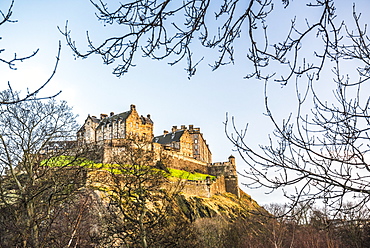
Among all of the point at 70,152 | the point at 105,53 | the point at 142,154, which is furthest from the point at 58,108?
the point at 105,53

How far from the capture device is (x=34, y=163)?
12266mm

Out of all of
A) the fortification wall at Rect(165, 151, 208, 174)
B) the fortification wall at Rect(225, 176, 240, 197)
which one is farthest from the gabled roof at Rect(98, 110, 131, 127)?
the fortification wall at Rect(225, 176, 240, 197)

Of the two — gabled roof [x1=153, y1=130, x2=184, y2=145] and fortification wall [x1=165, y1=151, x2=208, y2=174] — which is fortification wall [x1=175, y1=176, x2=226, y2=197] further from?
gabled roof [x1=153, y1=130, x2=184, y2=145]

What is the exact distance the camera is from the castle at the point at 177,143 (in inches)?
1896

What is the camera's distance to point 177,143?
5797 centimetres

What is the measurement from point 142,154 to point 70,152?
9.39 feet

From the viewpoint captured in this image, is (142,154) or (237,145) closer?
(237,145)

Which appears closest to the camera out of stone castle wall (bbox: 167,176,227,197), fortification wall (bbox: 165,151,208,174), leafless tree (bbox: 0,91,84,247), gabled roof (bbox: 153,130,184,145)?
leafless tree (bbox: 0,91,84,247)

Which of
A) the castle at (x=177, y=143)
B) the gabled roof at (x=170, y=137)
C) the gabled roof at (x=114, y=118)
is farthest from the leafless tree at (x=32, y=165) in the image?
the gabled roof at (x=170, y=137)

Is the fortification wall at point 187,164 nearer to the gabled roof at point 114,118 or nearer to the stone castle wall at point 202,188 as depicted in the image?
the stone castle wall at point 202,188

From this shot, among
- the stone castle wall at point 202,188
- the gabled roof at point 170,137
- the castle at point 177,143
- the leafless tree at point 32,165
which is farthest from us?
the gabled roof at point 170,137

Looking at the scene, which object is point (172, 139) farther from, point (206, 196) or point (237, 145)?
point (237, 145)

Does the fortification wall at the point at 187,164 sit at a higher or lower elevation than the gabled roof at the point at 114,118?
lower

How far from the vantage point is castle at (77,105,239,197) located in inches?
1896
